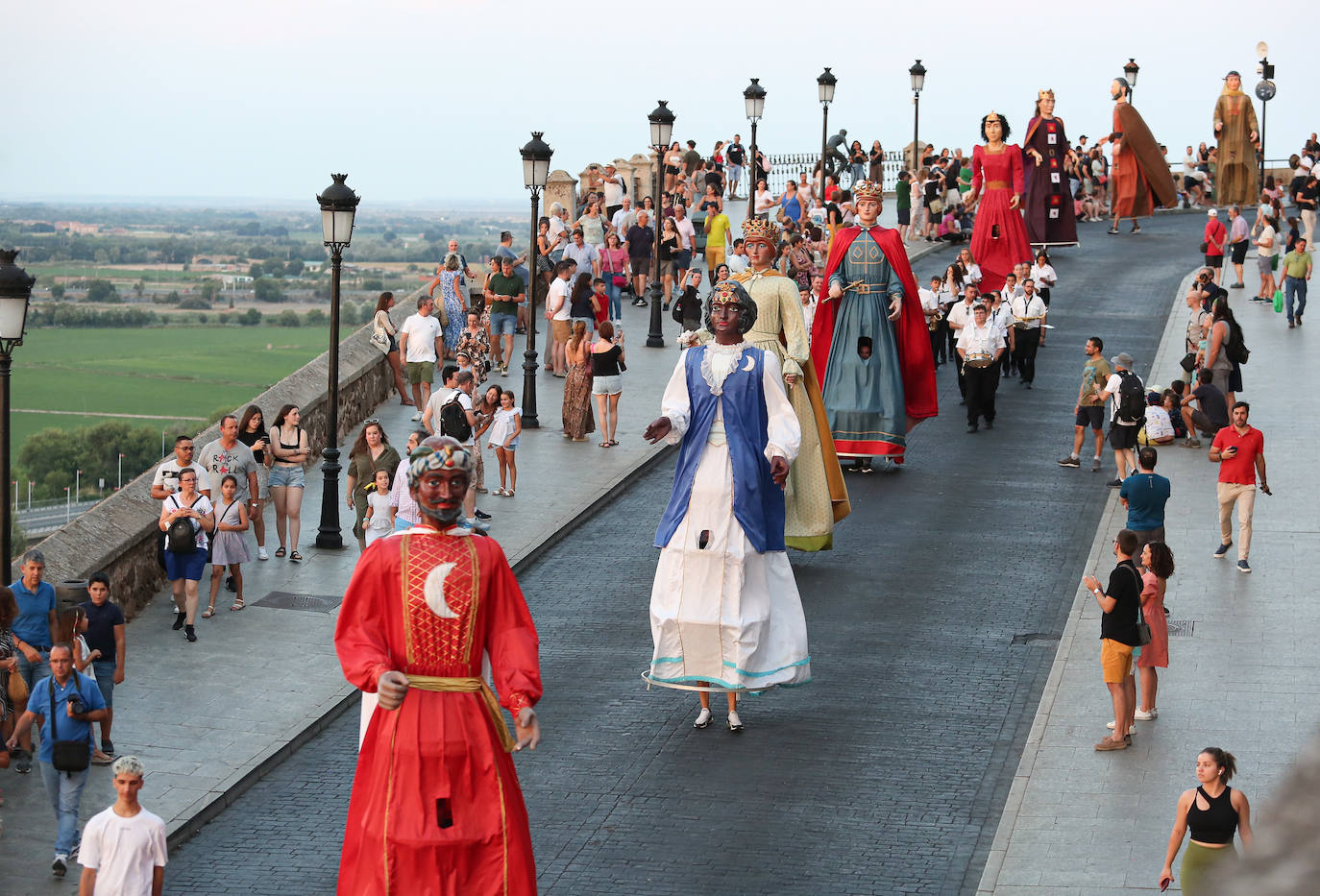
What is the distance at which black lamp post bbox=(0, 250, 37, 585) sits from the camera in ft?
39.3

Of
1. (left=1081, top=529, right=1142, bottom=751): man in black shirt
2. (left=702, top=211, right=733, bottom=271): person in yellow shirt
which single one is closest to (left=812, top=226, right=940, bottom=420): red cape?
(left=1081, top=529, right=1142, bottom=751): man in black shirt

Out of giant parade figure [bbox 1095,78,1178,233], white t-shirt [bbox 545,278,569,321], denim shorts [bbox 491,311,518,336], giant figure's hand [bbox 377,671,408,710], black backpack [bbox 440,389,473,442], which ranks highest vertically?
giant parade figure [bbox 1095,78,1178,233]

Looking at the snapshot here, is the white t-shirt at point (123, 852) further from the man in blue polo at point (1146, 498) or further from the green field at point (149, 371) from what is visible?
the green field at point (149, 371)

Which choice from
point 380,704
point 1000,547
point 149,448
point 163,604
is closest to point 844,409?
point 1000,547

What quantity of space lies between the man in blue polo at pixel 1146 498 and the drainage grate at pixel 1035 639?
934 mm

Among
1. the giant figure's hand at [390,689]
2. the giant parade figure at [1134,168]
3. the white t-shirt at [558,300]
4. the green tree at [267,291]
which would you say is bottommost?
the giant figure's hand at [390,689]

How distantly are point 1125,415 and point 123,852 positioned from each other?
12572 millimetres

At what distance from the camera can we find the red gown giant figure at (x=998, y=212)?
26.5m

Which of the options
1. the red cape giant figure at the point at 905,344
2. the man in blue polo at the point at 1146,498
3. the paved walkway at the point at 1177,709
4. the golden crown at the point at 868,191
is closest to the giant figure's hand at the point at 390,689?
the paved walkway at the point at 1177,709

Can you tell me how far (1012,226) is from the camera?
27.4 metres

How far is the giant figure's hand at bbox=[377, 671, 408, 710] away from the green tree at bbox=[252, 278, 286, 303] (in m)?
103

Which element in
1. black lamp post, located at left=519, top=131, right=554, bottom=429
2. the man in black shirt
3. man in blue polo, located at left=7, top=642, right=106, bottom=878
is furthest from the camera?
black lamp post, located at left=519, top=131, right=554, bottom=429

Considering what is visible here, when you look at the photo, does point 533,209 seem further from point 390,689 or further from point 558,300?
point 390,689

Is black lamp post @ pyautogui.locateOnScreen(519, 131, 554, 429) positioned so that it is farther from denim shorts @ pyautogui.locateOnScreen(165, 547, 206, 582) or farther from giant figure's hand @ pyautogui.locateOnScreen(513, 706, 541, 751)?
giant figure's hand @ pyautogui.locateOnScreen(513, 706, 541, 751)
